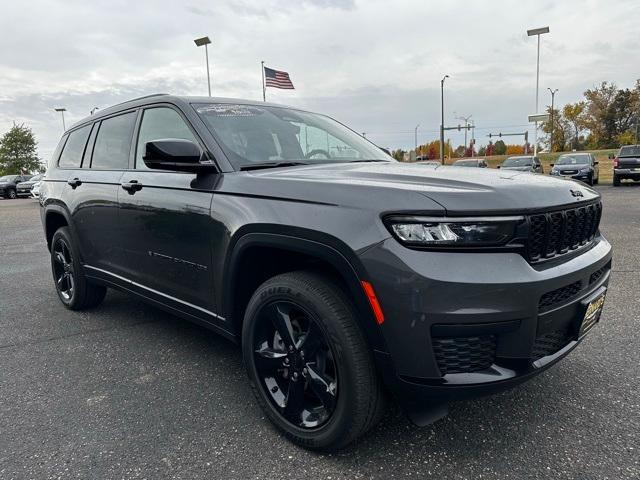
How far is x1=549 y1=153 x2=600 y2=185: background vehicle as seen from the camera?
21.3 meters

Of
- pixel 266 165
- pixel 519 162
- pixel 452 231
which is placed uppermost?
pixel 519 162

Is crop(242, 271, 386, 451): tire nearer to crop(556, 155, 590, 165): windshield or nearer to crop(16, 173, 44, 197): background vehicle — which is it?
crop(556, 155, 590, 165): windshield

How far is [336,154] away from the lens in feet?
10.9

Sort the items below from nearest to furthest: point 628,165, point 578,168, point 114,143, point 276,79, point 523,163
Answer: point 114,143 → point 628,165 → point 578,168 → point 523,163 → point 276,79

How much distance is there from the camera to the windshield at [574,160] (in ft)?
72.9

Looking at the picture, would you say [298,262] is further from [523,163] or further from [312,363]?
[523,163]

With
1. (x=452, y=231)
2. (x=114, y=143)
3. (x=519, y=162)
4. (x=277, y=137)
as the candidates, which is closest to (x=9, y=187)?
(x=519, y=162)

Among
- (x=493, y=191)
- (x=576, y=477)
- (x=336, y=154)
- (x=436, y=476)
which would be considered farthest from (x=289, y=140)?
(x=576, y=477)

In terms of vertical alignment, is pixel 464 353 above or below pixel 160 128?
below

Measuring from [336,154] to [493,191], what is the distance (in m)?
1.56

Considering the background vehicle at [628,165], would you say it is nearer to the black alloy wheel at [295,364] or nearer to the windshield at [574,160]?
the windshield at [574,160]

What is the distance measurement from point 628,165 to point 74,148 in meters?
23.1

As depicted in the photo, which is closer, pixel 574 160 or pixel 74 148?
pixel 74 148

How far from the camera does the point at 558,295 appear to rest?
2016mm
